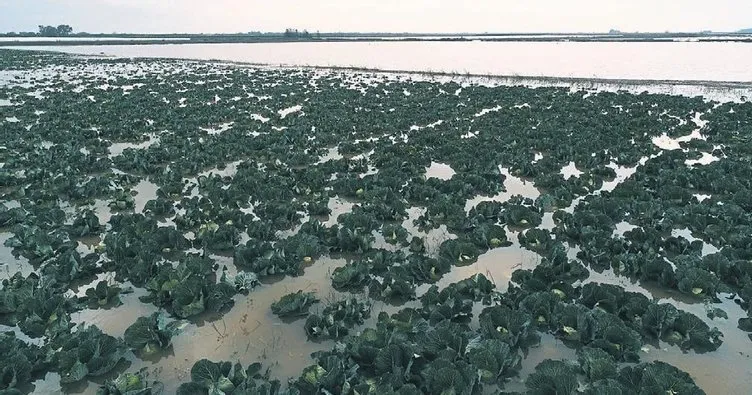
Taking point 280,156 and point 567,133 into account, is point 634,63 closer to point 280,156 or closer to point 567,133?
point 567,133

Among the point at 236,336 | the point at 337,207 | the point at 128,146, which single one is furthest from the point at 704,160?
the point at 128,146

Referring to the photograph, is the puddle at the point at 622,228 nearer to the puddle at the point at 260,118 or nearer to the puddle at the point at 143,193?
the puddle at the point at 143,193

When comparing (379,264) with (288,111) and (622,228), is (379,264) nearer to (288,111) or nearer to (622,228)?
(622,228)

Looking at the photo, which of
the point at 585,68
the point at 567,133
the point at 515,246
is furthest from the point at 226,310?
the point at 585,68

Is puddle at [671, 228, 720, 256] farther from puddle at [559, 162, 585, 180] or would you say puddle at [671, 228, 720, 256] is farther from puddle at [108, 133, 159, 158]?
puddle at [108, 133, 159, 158]

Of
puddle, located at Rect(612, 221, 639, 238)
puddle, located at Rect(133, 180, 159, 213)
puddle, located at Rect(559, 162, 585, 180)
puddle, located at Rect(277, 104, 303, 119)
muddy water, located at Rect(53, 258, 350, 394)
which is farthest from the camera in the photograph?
puddle, located at Rect(277, 104, 303, 119)

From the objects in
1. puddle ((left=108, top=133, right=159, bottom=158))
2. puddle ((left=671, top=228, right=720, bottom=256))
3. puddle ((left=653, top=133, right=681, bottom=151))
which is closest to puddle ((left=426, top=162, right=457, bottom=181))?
puddle ((left=671, top=228, right=720, bottom=256))

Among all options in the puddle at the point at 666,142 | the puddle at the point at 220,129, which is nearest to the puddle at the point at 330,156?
the puddle at the point at 220,129
